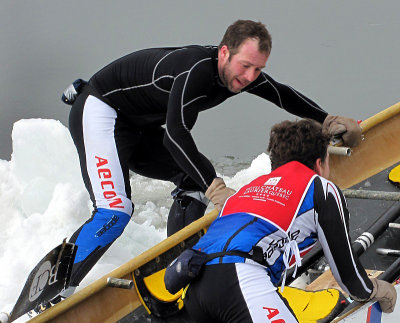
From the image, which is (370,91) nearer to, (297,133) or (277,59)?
(277,59)

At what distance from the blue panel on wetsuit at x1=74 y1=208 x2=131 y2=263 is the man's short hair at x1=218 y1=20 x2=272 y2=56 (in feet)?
2.61

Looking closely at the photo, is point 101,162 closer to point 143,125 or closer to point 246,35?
point 143,125

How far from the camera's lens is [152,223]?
174 inches

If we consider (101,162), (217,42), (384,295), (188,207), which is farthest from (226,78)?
(217,42)

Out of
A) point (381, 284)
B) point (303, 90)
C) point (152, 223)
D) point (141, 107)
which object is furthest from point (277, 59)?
point (381, 284)

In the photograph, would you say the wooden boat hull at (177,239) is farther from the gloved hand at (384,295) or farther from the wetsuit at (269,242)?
the gloved hand at (384,295)

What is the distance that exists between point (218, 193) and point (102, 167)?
532 millimetres

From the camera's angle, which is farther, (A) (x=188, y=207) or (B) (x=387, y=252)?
(A) (x=188, y=207)

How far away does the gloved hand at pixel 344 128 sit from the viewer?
2.95 metres

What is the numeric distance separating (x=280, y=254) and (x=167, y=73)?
0.98 m

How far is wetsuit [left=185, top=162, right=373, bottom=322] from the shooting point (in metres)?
1.83

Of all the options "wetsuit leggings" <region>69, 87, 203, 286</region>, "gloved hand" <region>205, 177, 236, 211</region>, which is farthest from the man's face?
"wetsuit leggings" <region>69, 87, 203, 286</region>

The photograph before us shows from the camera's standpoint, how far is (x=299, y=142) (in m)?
1.97

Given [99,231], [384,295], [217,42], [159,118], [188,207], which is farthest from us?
[217,42]
